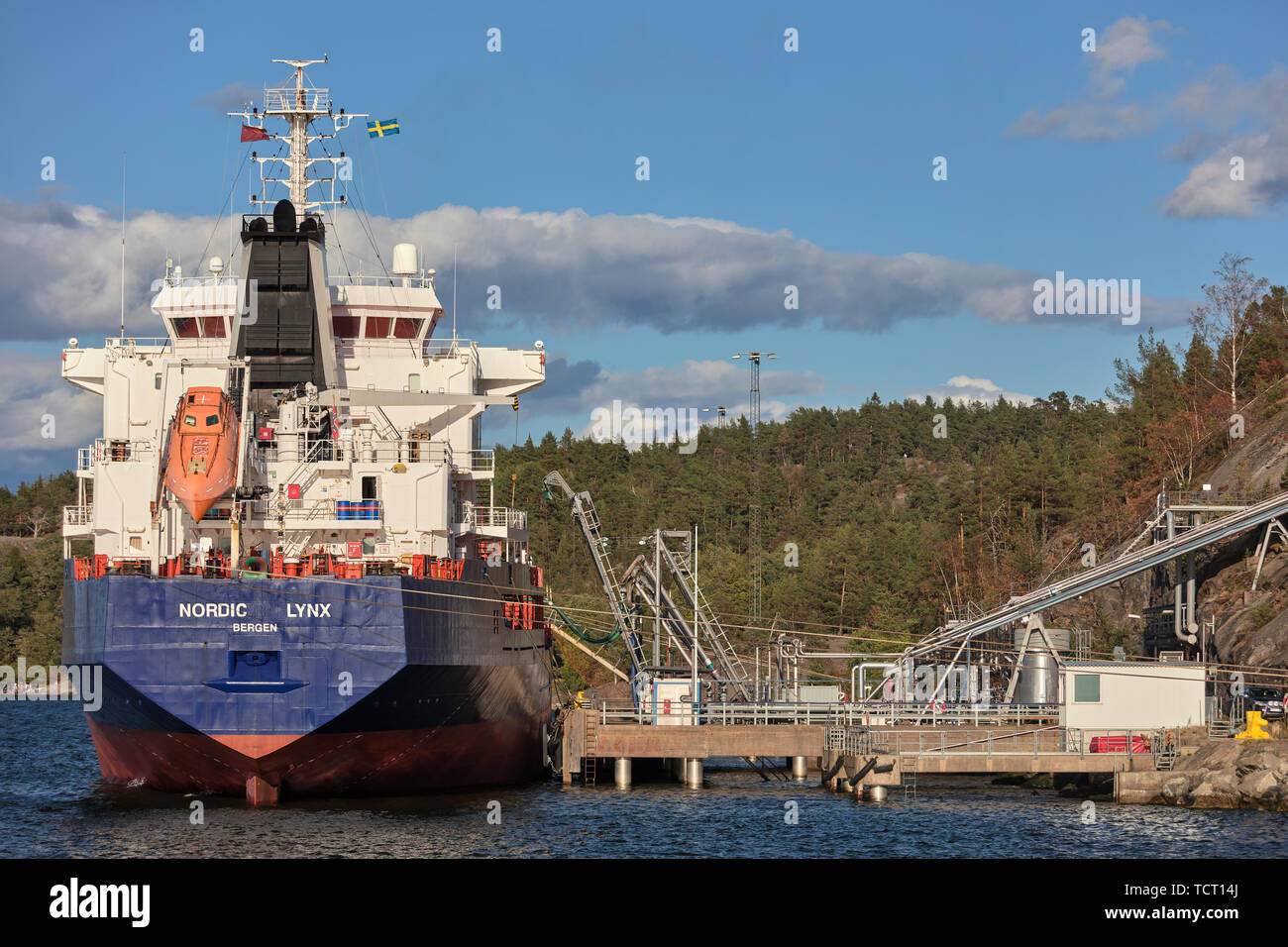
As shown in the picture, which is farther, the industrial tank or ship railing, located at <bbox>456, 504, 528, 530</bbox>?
the industrial tank

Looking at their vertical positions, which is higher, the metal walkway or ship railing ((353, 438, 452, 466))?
ship railing ((353, 438, 452, 466))

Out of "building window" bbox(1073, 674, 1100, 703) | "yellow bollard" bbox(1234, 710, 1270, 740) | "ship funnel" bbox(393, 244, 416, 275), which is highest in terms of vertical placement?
"ship funnel" bbox(393, 244, 416, 275)

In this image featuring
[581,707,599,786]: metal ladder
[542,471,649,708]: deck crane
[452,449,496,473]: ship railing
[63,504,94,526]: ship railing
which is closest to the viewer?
[63,504,94,526]: ship railing

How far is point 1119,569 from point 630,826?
21.3m

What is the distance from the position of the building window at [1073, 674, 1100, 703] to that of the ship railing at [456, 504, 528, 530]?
1721 centimetres

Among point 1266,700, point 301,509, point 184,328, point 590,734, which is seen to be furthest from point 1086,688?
point 184,328

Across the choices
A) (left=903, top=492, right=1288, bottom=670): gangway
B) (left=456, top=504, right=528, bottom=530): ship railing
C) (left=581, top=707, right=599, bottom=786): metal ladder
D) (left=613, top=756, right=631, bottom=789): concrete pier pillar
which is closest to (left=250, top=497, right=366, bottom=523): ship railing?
(left=456, top=504, right=528, bottom=530): ship railing

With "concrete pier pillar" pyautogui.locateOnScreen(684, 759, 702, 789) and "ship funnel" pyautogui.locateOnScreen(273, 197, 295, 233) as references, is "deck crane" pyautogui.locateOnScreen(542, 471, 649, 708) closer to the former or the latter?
"concrete pier pillar" pyautogui.locateOnScreen(684, 759, 702, 789)

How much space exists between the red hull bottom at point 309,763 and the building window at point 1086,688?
16419 millimetres

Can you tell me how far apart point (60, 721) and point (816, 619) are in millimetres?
47956

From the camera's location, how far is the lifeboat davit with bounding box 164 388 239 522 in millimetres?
36531

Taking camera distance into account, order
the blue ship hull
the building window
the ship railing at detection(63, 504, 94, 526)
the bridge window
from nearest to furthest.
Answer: the blue ship hull
the building window
the ship railing at detection(63, 504, 94, 526)
the bridge window

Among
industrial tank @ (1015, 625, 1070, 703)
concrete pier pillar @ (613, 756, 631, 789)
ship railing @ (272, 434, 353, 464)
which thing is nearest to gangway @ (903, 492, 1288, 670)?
industrial tank @ (1015, 625, 1070, 703)

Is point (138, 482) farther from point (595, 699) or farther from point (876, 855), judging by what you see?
point (876, 855)
